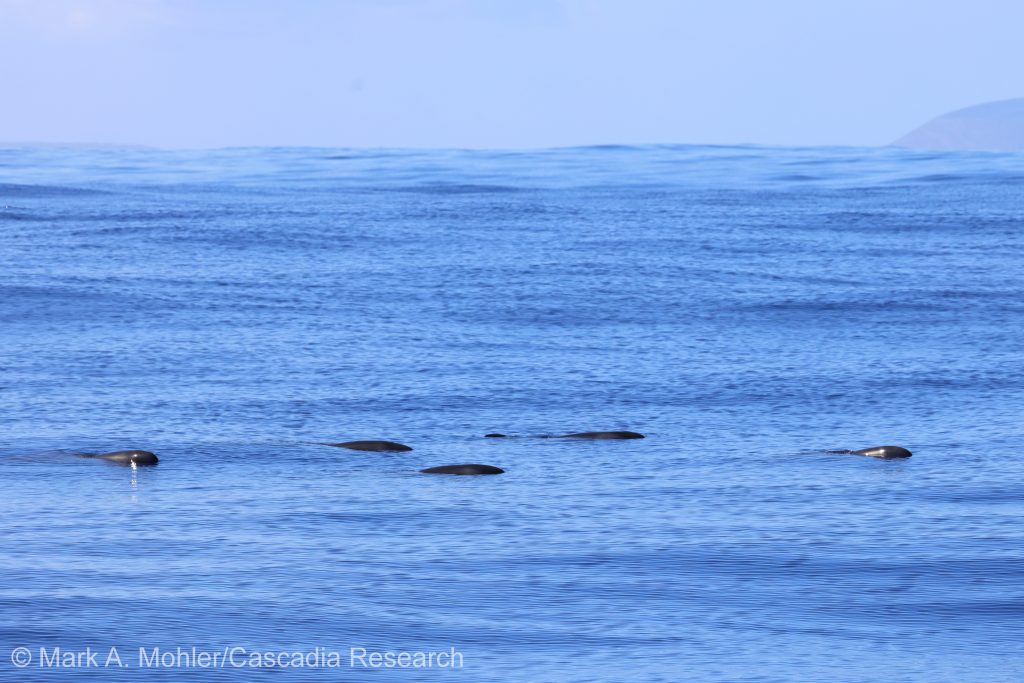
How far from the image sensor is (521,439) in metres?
16.9

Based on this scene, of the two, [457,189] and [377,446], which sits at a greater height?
[457,189]

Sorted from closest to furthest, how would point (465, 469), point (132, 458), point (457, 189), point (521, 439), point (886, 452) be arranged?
point (465, 469) → point (132, 458) → point (886, 452) → point (521, 439) → point (457, 189)

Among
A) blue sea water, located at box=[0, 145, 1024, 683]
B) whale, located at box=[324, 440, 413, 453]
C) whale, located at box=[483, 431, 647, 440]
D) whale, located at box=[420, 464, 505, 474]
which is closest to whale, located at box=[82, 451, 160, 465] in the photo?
blue sea water, located at box=[0, 145, 1024, 683]

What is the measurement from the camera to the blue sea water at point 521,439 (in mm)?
10039

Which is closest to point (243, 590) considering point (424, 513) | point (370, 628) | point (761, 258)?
point (370, 628)

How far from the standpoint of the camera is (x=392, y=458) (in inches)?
617

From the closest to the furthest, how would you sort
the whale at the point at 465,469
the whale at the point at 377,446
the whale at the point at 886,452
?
the whale at the point at 465,469, the whale at the point at 886,452, the whale at the point at 377,446

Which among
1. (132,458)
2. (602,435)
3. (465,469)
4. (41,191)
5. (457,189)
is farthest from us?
(457,189)

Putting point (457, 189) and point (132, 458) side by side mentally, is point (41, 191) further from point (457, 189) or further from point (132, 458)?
point (132, 458)

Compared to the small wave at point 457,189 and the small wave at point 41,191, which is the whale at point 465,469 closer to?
the small wave at point 457,189

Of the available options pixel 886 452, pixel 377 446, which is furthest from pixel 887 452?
pixel 377 446

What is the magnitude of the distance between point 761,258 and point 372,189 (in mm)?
18395

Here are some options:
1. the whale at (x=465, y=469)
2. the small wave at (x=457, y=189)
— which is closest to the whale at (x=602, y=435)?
the whale at (x=465, y=469)

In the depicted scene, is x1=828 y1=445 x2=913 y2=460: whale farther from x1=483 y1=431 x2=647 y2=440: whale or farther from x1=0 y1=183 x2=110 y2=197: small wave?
x1=0 y1=183 x2=110 y2=197: small wave
